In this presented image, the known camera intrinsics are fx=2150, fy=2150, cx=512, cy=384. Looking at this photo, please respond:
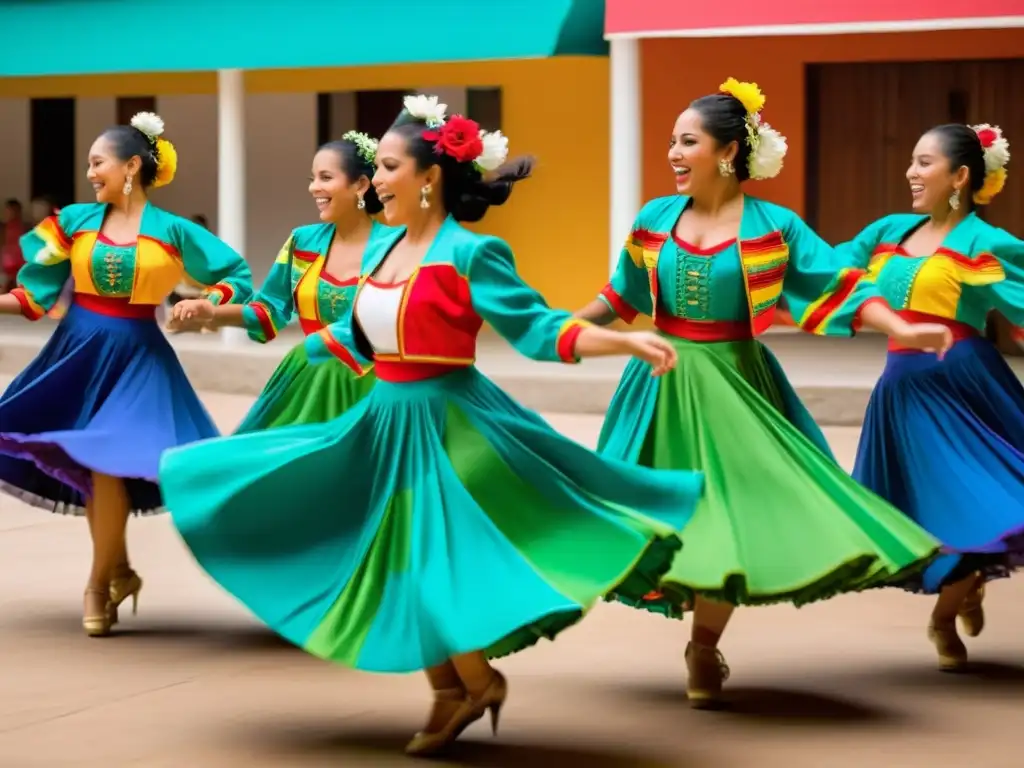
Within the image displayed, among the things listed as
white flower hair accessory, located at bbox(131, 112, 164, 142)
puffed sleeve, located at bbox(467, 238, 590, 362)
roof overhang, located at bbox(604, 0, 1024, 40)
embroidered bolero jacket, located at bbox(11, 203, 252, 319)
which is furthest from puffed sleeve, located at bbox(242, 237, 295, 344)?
roof overhang, located at bbox(604, 0, 1024, 40)

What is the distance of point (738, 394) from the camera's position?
6.56 meters

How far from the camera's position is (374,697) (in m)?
6.64

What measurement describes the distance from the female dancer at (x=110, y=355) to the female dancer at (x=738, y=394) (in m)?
1.80

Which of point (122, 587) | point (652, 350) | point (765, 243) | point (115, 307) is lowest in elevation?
point (122, 587)

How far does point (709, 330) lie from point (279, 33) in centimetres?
1126

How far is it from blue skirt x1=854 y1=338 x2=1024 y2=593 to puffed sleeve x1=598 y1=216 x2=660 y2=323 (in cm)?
94

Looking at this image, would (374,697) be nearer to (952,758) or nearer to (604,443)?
(604,443)

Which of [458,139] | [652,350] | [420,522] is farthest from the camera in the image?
[458,139]

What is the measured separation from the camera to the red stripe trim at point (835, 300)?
6.66 metres

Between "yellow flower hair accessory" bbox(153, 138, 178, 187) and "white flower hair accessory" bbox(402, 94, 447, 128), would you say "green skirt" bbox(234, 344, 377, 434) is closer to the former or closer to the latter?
"yellow flower hair accessory" bbox(153, 138, 178, 187)

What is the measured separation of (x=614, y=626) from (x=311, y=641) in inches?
101

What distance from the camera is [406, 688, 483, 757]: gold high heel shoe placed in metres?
5.82

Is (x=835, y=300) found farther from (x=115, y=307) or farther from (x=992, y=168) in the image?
(x=115, y=307)

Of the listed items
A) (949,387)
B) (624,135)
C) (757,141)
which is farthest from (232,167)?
(757,141)
